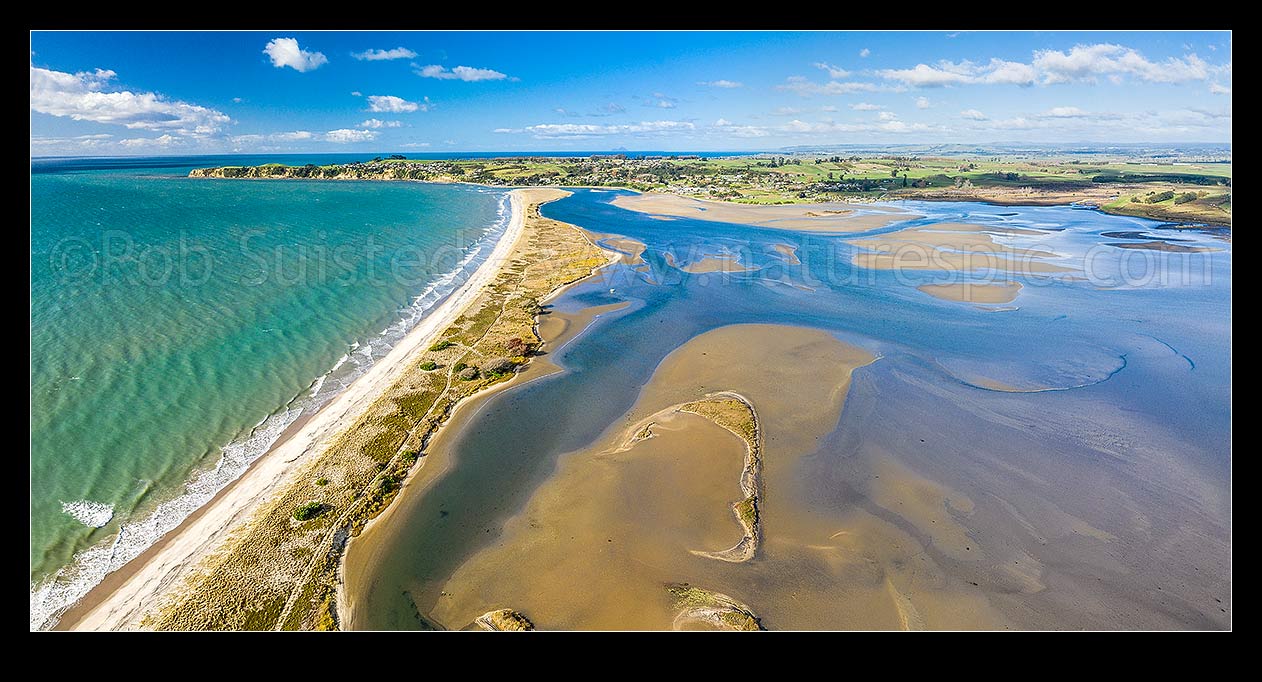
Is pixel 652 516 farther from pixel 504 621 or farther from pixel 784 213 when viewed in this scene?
pixel 784 213

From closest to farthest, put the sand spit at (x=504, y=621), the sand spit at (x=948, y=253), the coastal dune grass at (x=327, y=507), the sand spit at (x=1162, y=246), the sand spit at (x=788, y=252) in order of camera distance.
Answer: the sand spit at (x=504, y=621), the coastal dune grass at (x=327, y=507), the sand spit at (x=948, y=253), the sand spit at (x=788, y=252), the sand spit at (x=1162, y=246)

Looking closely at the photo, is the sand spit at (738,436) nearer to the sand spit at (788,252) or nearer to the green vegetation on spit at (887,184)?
the sand spit at (788,252)

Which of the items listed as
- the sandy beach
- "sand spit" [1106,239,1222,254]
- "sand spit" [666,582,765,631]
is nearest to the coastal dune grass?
"sand spit" [666,582,765,631]

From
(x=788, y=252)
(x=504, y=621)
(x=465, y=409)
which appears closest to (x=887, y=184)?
(x=788, y=252)

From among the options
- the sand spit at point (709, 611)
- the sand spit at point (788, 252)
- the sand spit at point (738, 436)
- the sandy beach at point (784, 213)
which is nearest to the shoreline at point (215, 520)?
the sand spit at point (738, 436)

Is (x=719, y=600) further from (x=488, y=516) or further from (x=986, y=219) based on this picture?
(x=986, y=219)
